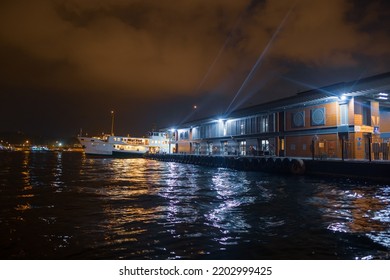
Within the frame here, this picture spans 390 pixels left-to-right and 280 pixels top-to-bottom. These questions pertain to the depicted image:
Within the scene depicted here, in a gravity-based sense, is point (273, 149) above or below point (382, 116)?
below

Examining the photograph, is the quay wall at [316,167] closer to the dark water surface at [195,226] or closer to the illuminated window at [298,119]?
the illuminated window at [298,119]

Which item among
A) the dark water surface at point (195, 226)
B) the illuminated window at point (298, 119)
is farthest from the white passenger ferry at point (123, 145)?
the dark water surface at point (195, 226)

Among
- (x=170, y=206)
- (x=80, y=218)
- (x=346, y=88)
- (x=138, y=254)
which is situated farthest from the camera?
(x=346, y=88)

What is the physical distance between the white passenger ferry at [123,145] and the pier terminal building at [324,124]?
46.8m

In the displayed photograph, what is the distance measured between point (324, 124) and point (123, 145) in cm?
6792

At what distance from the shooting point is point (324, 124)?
30.4 metres

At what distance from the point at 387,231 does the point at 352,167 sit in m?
15.0

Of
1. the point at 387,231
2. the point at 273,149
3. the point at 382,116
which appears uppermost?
the point at 382,116

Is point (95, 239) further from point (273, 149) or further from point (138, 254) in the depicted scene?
point (273, 149)

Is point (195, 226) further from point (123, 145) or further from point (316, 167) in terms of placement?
point (123, 145)

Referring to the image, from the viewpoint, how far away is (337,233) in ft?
28.6

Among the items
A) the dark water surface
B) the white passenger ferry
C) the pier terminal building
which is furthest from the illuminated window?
the white passenger ferry

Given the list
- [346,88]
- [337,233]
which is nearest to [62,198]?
[337,233]

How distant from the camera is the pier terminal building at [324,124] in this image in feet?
88.7
